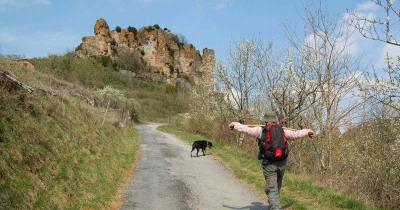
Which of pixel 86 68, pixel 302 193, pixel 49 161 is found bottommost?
pixel 302 193

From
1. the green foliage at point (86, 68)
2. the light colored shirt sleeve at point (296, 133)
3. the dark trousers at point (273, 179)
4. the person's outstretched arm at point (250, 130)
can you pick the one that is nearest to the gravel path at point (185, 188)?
the dark trousers at point (273, 179)

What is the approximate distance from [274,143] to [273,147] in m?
0.08

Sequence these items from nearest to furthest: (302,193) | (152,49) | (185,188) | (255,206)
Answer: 1. (255,206)
2. (302,193)
3. (185,188)
4. (152,49)

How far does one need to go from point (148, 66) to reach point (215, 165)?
330 ft

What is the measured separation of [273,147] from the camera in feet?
28.9

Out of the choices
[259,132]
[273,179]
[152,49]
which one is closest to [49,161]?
[259,132]

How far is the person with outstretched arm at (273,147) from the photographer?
882 centimetres

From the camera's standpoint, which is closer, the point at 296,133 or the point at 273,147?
the point at 273,147

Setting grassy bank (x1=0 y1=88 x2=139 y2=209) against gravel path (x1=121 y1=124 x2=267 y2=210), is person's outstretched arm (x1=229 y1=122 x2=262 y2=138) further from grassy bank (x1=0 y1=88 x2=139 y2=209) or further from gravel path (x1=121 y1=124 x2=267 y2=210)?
grassy bank (x1=0 y1=88 x2=139 y2=209)

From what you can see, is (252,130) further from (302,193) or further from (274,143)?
(302,193)

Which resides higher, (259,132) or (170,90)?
(170,90)

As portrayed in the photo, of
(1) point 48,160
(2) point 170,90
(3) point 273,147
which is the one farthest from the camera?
(2) point 170,90

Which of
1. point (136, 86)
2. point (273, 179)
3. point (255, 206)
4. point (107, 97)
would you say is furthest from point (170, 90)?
point (273, 179)

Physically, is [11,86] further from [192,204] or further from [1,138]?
[192,204]
